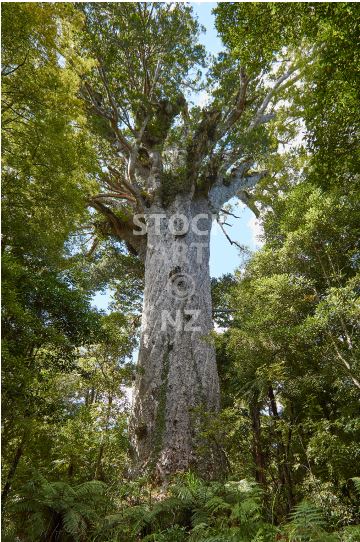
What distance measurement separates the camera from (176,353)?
6676 mm

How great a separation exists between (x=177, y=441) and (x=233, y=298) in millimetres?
4100

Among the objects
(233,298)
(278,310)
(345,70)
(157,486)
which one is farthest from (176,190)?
(157,486)

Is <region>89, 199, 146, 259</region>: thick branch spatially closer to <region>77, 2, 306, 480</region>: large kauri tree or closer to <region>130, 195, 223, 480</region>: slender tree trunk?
<region>77, 2, 306, 480</region>: large kauri tree

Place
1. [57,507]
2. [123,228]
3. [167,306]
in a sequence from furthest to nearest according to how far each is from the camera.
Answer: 1. [123,228]
2. [167,306]
3. [57,507]

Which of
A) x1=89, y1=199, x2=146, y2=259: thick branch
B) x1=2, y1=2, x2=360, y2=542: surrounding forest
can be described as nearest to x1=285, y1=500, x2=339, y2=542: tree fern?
x1=2, y1=2, x2=360, y2=542: surrounding forest

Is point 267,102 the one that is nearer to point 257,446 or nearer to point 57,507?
point 257,446

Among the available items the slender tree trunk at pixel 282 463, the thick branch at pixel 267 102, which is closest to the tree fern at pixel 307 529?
the slender tree trunk at pixel 282 463

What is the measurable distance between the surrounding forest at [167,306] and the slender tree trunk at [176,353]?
0.05 m

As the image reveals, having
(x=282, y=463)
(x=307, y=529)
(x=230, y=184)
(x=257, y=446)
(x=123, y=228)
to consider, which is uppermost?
(x=230, y=184)

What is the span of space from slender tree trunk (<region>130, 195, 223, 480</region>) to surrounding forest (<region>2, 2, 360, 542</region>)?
48 millimetres

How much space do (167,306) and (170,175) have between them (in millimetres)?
4372

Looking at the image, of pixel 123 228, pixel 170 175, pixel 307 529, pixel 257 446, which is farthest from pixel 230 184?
pixel 307 529

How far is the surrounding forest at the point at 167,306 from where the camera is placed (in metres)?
4.23

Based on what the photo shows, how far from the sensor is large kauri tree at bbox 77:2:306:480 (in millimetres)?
6070
